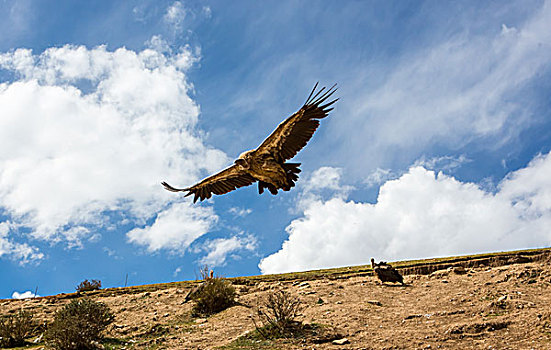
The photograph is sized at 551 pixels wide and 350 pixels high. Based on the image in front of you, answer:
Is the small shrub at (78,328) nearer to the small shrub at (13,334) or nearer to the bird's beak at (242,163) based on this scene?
the small shrub at (13,334)

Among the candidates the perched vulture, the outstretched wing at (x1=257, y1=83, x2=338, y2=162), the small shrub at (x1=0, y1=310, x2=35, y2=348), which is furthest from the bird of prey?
the small shrub at (x1=0, y1=310, x2=35, y2=348)

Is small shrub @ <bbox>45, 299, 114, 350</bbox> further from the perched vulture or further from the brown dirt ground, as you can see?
the perched vulture

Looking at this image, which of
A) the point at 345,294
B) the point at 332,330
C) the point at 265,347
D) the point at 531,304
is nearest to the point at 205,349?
the point at 265,347

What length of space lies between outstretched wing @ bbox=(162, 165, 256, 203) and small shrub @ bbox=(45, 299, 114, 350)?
4.10m

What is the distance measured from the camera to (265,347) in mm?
8273

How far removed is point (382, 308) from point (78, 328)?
7.01 m

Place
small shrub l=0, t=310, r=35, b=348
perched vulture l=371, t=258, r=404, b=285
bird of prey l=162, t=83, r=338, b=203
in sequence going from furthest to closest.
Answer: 1. perched vulture l=371, t=258, r=404, b=285
2. small shrub l=0, t=310, r=35, b=348
3. bird of prey l=162, t=83, r=338, b=203

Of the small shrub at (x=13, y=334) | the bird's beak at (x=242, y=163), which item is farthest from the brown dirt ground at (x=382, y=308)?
the bird's beak at (x=242, y=163)

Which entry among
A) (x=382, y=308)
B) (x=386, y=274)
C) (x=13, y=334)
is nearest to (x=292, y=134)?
(x=382, y=308)

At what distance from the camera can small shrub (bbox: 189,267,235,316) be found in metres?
12.1

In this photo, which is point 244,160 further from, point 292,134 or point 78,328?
point 78,328

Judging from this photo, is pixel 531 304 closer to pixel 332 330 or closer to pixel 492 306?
pixel 492 306

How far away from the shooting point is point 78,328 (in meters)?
9.67

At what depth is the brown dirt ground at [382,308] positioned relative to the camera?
8.05 m
